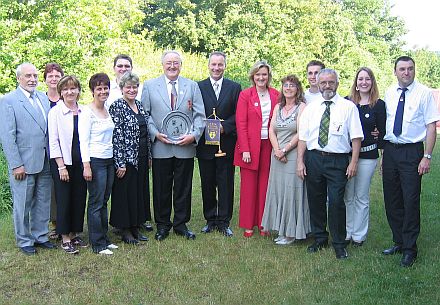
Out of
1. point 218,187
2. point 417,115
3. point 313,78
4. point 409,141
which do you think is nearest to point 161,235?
point 218,187

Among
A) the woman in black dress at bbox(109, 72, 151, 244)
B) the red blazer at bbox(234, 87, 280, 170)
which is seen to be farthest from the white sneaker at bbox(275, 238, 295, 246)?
the woman in black dress at bbox(109, 72, 151, 244)

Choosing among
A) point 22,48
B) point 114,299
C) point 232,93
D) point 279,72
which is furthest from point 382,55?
point 114,299

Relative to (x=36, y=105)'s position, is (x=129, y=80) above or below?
above

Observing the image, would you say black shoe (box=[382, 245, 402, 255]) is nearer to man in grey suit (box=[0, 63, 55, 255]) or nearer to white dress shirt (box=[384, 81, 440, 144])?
white dress shirt (box=[384, 81, 440, 144])

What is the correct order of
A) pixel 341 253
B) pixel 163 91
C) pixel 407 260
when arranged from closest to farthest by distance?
pixel 407 260 → pixel 341 253 → pixel 163 91

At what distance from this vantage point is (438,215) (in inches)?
282

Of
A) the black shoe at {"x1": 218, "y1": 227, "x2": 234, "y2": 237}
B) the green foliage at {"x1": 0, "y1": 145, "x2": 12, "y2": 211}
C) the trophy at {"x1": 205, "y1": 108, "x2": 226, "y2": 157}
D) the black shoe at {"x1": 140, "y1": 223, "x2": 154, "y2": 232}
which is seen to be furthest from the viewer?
the green foliage at {"x1": 0, "y1": 145, "x2": 12, "y2": 211}

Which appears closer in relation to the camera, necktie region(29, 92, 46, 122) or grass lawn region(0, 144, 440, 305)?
grass lawn region(0, 144, 440, 305)

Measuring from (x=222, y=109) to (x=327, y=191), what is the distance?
1.64m

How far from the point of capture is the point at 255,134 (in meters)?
6.13

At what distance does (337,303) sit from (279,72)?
2124 centimetres

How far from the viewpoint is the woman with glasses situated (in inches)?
229

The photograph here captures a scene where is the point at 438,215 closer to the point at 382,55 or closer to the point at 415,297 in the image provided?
the point at 415,297

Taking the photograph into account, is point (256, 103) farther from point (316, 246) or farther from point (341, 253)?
point (341, 253)
